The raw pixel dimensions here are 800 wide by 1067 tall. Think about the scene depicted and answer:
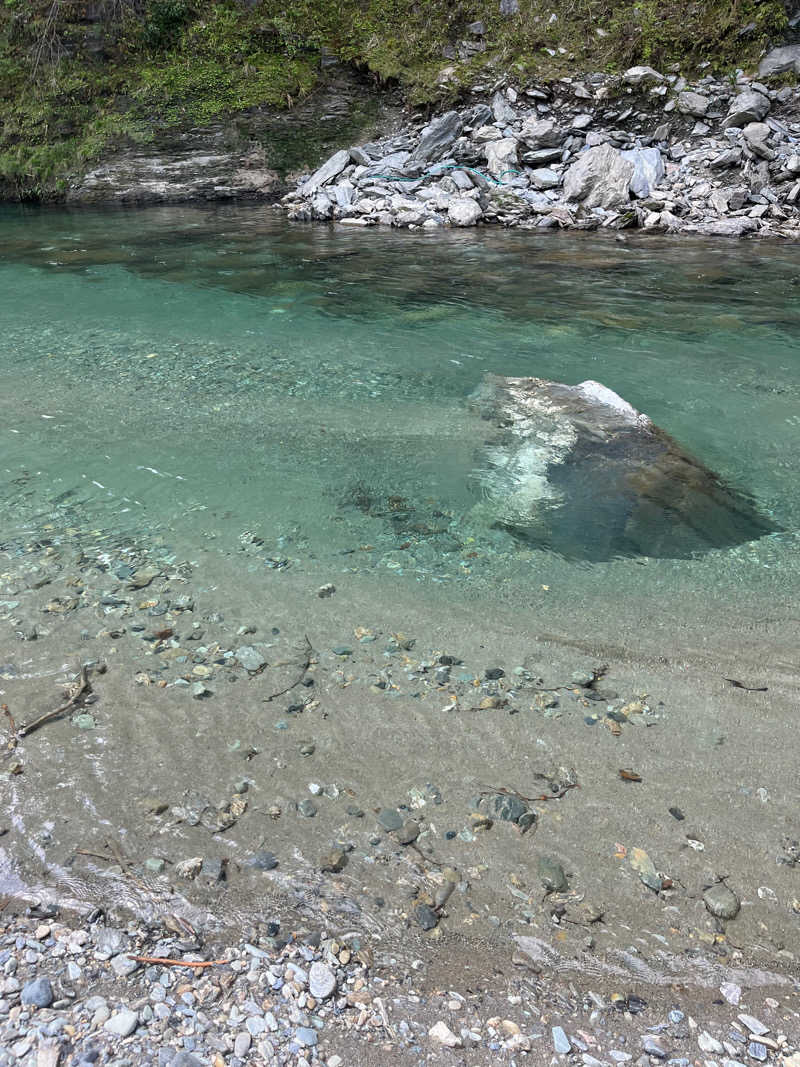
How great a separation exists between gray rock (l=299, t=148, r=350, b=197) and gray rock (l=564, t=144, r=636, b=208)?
5.76 meters

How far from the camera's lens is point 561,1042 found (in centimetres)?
191

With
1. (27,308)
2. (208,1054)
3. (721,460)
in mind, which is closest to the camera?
(208,1054)

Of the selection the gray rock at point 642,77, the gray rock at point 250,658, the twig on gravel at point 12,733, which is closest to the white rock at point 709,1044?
the gray rock at point 250,658

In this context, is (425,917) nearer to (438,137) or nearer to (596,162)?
(596,162)

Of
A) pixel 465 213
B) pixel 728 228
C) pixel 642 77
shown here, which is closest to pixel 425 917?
pixel 728 228

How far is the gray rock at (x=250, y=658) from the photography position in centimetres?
333

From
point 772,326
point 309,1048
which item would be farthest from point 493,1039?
point 772,326

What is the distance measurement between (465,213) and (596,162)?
2888 millimetres

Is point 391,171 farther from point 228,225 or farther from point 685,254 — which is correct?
point 685,254

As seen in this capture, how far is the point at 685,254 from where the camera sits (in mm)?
12258

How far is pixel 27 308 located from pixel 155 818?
854 centimetres

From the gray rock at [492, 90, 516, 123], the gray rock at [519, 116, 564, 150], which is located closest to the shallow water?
the gray rock at [519, 116, 564, 150]

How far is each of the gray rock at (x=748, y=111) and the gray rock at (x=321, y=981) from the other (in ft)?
60.0

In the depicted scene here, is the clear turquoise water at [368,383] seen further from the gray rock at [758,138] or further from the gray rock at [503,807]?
the gray rock at [758,138]
